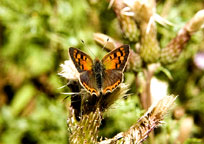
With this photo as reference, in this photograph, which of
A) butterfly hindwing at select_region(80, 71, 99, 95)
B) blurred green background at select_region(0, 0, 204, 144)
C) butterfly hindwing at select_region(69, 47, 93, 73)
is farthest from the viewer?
blurred green background at select_region(0, 0, 204, 144)

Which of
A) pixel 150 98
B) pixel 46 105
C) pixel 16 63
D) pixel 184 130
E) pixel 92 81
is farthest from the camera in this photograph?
pixel 16 63

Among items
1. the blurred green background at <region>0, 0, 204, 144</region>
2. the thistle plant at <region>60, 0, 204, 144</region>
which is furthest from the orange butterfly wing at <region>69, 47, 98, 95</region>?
the blurred green background at <region>0, 0, 204, 144</region>

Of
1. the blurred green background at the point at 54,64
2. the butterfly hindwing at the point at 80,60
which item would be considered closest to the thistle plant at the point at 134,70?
the butterfly hindwing at the point at 80,60

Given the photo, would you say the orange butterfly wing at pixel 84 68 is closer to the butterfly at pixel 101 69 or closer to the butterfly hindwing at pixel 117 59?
the butterfly at pixel 101 69

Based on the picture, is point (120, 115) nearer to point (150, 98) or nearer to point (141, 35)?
point (150, 98)

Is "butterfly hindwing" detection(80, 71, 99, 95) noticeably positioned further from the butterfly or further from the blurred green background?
the blurred green background

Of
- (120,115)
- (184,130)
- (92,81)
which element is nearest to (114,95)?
(92,81)
